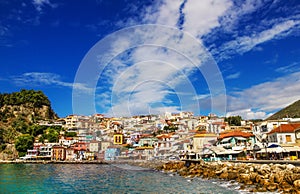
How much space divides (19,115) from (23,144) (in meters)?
24.6

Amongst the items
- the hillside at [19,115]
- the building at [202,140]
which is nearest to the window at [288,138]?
the building at [202,140]

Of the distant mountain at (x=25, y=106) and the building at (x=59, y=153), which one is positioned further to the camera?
the distant mountain at (x=25, y=106)

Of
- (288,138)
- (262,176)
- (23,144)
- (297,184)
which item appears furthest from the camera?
(23,144)

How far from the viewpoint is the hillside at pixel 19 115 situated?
83750 millimetres

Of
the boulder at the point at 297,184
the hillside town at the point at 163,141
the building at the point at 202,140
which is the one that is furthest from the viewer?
the building at the point at 202,140

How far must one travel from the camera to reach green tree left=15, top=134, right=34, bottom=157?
3125 inches

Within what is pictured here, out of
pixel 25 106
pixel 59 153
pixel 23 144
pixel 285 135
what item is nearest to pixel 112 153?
pixel 59 153

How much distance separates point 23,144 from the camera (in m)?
79.8

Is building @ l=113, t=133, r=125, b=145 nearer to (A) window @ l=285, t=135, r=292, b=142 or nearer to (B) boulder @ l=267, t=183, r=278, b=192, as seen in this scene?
(A) window @ l=285, t=135, r=292, b=142

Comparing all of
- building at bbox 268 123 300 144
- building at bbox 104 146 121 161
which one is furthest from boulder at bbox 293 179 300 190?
building at bbox 104 146 121 161

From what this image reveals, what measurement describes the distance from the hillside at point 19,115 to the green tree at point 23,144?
5.16 feet

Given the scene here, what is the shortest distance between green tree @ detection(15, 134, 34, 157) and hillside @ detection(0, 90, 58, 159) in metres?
1.57

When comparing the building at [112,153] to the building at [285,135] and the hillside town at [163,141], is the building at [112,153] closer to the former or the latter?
the hillside town at [163,141]

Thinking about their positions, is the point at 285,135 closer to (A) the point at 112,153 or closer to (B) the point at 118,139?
(A) the point at 112,153
